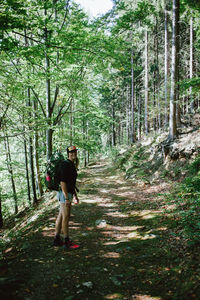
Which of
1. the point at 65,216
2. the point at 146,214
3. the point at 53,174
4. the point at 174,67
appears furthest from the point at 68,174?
the point at 174,67

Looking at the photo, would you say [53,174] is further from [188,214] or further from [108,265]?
[188,214]

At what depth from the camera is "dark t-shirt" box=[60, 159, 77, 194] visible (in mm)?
4026

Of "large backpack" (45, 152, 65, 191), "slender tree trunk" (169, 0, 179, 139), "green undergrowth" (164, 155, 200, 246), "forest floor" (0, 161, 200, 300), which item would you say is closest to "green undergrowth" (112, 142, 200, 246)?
"green undergrowth" (164, 155, 200, 246)

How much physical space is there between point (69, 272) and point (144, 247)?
173cm

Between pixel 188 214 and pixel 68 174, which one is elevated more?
pixel 68 174

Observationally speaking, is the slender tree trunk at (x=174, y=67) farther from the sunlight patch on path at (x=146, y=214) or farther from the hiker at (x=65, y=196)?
the hiker at (x=65, y=196)

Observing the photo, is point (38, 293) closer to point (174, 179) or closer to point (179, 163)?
point (174, 179)

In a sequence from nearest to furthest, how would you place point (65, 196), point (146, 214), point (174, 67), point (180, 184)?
point (65, 196) < point (146, 214) < point (180, 184) < point (174, 67)

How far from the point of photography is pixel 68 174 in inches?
161

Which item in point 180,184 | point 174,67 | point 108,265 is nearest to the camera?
point 108,265

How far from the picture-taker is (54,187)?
417 cm

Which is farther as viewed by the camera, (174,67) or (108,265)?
(174,67)

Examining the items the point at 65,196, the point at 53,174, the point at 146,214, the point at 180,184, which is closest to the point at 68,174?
the point at 53,174

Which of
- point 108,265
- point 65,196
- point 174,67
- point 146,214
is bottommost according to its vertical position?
point 146,214
